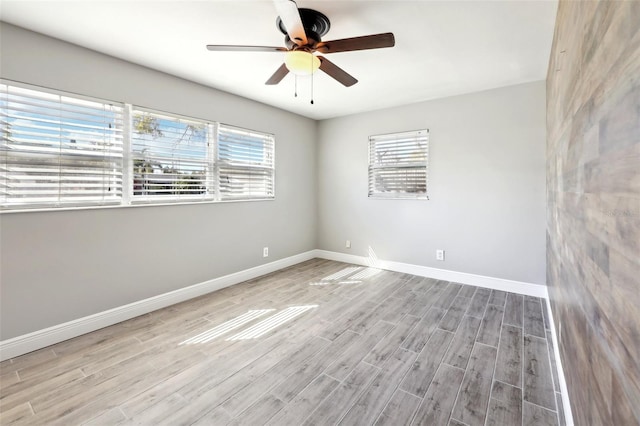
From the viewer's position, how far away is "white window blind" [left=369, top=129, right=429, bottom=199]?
13.2 feet

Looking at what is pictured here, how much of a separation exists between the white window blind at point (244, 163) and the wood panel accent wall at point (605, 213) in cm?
Result: 342

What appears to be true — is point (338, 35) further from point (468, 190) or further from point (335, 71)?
point (468, 190)

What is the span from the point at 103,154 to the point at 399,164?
3.68 metres

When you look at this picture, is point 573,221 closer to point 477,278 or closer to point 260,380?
point 260,380

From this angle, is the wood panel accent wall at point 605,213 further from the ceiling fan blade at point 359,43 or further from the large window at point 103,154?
the large window at point 103,154

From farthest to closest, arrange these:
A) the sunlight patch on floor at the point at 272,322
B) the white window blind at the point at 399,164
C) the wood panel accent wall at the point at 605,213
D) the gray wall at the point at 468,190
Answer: the white window blind at the point at 399,164 → the gray wall at the point at 468,190 → the sunlight patch on floor at the point at 272,322 → the wood panel accent wall at the point at 605,213

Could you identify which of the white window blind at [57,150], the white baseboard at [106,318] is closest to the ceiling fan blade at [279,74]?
the white window blind at [57,150]

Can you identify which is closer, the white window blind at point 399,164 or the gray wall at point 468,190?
the gray wall at point 468,190

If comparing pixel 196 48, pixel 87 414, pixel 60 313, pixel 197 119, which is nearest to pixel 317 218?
pixel 197 119

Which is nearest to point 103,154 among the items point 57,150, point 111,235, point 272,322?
point 57,150

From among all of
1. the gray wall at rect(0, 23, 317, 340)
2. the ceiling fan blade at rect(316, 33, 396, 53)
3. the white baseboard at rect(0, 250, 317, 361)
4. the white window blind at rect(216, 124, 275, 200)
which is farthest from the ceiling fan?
the white baseboard at rect(0, 250, 317, 361)

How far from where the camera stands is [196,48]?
2.50 meters

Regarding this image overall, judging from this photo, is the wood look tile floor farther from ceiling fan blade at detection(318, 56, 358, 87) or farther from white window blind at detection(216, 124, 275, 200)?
ceiling fan blade at detection(318, 56, 358, 87)

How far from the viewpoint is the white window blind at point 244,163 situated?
144 inches
